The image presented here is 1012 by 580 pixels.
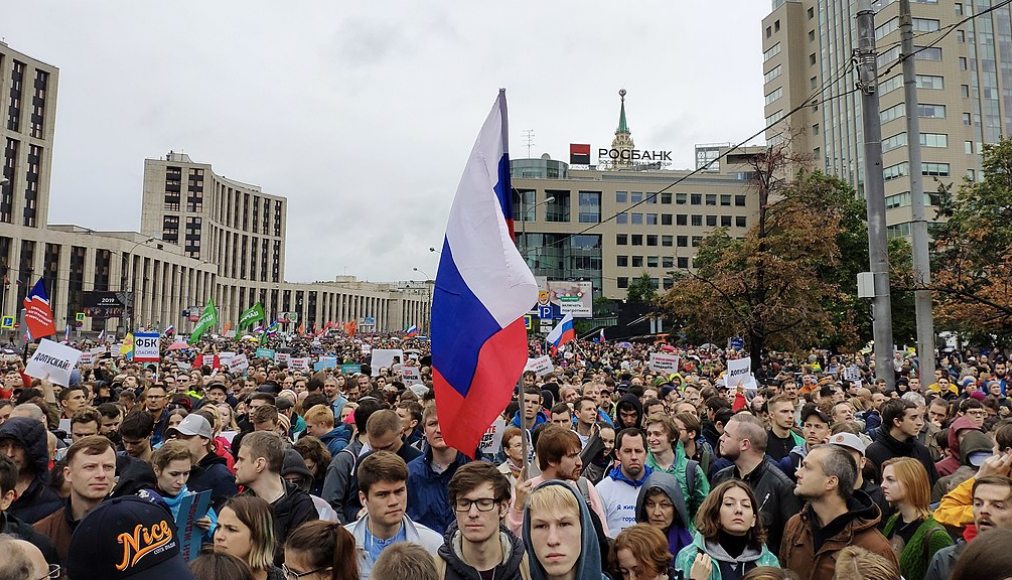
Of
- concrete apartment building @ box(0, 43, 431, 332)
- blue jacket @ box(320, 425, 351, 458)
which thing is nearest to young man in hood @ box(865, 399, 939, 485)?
blue jacket @ box(320, 425, 351, 458)

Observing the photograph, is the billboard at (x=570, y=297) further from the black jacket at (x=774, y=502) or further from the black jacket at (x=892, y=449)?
the black jacket at (x=774, y=502)

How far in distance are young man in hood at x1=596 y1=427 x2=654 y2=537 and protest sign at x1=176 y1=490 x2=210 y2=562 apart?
274 cm

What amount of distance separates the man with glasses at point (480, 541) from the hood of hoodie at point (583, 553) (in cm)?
4

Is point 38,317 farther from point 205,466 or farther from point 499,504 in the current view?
point 499,504

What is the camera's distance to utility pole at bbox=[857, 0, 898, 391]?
40.3ft

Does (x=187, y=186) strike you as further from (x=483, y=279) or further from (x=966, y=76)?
(x=483, y=279)

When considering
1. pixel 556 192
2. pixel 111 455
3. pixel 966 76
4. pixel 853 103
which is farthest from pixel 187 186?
pixel 111 455

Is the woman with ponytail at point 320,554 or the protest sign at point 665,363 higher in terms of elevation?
the protest sign at point 665,363

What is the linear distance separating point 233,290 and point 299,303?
18643 millimetres

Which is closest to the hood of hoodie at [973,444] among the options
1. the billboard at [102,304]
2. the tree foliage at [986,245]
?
the tree foliage at [986,245]

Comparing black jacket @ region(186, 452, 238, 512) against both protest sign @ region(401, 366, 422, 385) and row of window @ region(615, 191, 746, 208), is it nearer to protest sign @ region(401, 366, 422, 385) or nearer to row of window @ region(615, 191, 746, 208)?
protest sign @ region(401, 366, 422, 385)

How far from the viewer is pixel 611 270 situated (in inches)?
3403

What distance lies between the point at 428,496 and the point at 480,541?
85.2 inches

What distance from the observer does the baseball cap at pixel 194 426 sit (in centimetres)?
568
